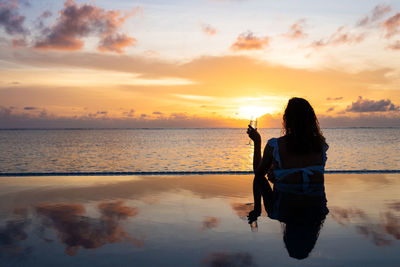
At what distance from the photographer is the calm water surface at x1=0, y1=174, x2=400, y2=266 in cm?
318

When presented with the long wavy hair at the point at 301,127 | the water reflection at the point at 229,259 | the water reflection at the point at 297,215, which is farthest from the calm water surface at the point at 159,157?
the water reflection at the point at 229,259

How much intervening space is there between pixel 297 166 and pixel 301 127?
65 centimetres

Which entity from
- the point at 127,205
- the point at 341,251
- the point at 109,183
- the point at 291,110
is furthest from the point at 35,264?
the point at 109,183

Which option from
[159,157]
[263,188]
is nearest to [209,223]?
[263,188]

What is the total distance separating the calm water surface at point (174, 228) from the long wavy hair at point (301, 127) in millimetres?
1043

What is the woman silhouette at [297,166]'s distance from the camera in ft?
13.9

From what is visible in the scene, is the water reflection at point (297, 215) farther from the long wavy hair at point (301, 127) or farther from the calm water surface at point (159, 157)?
the calm water surface at point (159, 157)

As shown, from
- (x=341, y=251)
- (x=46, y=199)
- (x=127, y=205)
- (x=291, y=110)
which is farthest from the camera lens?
(x=46, y=199)

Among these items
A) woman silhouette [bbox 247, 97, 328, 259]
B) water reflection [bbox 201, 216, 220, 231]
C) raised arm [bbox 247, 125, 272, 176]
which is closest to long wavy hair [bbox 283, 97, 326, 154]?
woman silhouette [bbox 247, 97, 328, 259]

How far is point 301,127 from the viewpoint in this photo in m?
4.25

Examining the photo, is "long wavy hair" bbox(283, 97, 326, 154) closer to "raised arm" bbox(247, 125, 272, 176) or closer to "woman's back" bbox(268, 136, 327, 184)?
"woman's back" bbox(268, 136, 327, 184)

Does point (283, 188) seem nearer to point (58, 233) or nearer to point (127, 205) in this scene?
point (127, 205)

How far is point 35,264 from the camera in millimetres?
3074

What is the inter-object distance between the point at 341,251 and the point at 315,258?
0.41 m
